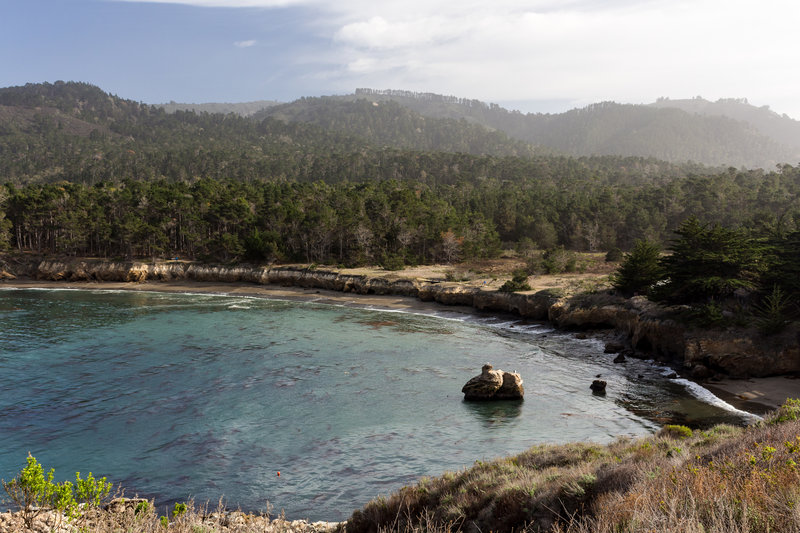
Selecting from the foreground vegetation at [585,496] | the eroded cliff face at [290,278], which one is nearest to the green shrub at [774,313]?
the foreground vegetation at [585,496]

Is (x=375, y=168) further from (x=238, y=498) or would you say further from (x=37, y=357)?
(x=238, y=498)

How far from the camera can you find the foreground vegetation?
19.2 feet

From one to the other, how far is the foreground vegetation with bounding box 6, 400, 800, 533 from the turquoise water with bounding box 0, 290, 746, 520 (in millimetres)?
3038

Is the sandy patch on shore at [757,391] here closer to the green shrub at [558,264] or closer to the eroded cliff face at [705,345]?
the eroded cliff face at [705,345]

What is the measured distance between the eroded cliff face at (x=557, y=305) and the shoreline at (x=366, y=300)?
2.69 ft

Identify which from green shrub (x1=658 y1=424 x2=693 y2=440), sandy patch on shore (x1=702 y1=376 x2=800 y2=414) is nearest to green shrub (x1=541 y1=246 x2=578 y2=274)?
sandy patch on shore (x1=702 y1=376 x2=800 y2=414)

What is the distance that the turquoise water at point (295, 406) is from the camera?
49.9ft

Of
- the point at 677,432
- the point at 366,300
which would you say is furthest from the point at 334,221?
the point at 677,432

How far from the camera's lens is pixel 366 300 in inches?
2100

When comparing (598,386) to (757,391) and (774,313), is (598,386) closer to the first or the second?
(757,391)

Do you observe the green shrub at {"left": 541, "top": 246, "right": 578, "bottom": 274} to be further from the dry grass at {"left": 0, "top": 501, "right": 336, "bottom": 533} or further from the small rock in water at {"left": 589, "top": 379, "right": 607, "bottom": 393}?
the dry grass at {"left": 0, "top": 501, "right": 336, "bottom": 533}

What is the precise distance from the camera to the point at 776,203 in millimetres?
71812

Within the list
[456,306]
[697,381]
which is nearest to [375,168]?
[456,306]

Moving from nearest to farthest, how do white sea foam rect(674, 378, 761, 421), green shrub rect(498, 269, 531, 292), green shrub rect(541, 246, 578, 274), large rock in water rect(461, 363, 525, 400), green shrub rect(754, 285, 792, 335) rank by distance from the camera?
white sea foam rect(674, 378, 761, 421), large rock in water rect(461, 363, 525, 400), green shrub rect(754, 285, 792, 335), green shrub rect(498, 269, 531, 292), green shrub rect(541, 246, 578, 274)
